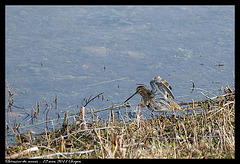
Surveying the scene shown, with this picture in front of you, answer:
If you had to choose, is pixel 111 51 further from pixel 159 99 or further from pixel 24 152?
pixel 24 152

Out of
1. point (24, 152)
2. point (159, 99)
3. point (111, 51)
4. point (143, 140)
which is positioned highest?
point (111, 51)

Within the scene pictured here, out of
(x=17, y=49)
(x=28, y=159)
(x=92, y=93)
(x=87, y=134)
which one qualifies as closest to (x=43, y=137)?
(x=87, y=134)

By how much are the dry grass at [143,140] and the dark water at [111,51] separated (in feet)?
3.15

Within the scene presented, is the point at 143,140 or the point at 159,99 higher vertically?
the point at 159,99

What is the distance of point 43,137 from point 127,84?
7.86 ft

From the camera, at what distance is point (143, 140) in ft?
15.9

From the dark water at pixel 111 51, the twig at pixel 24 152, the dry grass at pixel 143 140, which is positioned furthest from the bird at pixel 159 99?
the twig at pixel 24 152

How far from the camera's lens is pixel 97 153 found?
4.53m

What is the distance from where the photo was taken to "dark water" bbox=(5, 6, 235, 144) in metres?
6.85

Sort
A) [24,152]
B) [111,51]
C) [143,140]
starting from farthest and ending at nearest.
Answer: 1. [111,51]
2. [143,140]
3. [24,152]

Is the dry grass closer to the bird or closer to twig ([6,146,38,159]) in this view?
twig ([6,146,38,159])

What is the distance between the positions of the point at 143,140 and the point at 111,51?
12.8 feet

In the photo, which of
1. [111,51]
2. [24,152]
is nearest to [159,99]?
[24,152]

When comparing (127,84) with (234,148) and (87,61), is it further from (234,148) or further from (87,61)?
(234,148)
